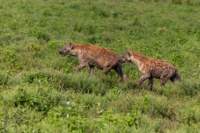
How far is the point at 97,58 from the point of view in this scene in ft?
42.3

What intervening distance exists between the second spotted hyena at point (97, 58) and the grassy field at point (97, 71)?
23cm

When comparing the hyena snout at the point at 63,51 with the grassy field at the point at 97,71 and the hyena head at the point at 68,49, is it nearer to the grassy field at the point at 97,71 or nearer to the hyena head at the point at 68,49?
the hyena head at the point at 68,49

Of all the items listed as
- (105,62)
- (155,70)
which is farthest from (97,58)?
(155,70)

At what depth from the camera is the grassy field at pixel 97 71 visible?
27.0 ft

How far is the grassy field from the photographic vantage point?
324 inches

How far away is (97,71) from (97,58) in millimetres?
561

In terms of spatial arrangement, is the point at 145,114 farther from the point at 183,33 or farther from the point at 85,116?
the point at 183,33

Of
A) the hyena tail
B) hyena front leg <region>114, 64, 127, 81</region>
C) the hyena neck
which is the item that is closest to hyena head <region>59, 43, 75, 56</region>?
hyena front leg <region>114, 64, 127, 81</region>

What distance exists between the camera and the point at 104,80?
12.0m

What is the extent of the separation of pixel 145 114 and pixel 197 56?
7205mm

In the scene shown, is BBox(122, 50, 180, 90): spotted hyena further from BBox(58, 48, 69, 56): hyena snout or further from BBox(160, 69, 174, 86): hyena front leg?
BBox(58, 48, 69, 56): hyena snout

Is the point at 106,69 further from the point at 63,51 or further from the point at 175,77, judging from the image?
the point at 175,77

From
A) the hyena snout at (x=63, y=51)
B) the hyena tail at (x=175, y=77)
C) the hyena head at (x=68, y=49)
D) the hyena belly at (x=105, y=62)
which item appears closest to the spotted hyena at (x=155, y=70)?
the hyena tail at (x=175, y=77)

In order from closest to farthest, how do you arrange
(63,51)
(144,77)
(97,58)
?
(144,77) → (97,58) → (63,51)
